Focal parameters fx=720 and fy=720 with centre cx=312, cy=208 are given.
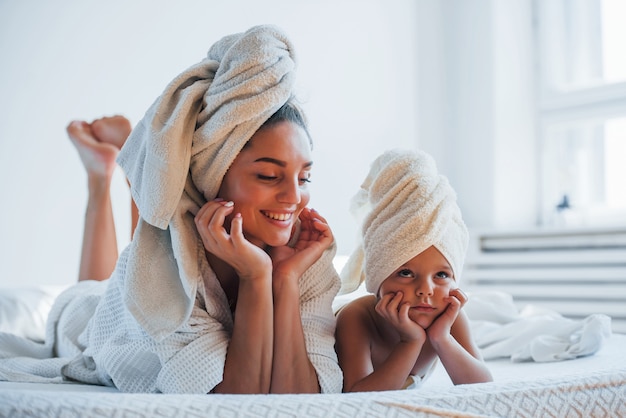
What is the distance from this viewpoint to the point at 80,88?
8.10ft

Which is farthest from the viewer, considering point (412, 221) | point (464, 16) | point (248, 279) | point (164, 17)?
point (464, 16)

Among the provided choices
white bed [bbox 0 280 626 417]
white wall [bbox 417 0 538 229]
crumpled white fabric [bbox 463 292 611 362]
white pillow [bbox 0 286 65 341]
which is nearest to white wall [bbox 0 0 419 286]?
white pillow [bbox 0 286 65 341]

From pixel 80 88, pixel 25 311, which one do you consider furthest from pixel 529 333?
pixel 80 88

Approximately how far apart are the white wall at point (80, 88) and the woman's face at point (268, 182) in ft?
4.67

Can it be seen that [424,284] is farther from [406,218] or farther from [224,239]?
[224,239]

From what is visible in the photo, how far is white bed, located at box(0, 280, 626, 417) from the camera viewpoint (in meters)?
0.69

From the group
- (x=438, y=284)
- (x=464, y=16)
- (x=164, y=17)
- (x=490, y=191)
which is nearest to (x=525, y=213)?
(x=490, y=191)

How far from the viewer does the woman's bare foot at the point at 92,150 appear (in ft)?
6.86

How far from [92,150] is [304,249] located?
1079 millimetres

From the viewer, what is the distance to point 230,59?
1.16 meters

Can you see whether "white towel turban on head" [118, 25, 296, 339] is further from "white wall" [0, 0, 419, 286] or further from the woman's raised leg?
"white wall" [0, 0, 419, 286]

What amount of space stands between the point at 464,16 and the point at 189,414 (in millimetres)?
3446

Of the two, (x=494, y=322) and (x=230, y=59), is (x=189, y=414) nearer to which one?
(x=230, y=59)

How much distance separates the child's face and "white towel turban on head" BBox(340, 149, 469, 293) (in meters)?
0.02
